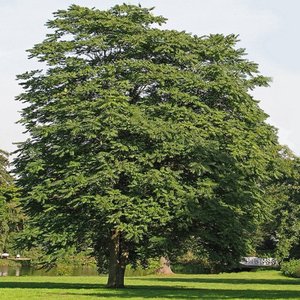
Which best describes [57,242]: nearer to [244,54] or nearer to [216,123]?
[216,123]

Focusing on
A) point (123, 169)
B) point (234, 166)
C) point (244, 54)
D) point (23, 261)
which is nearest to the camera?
point (123, 169)

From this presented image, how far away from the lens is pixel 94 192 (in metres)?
27.4

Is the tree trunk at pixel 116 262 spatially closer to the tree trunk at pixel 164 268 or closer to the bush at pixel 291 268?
the bush at pixel 291 268

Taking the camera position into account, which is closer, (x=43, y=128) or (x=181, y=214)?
(x=181, y=214)

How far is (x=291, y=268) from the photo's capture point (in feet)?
173

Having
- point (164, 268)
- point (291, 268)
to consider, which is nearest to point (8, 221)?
point (164, 268)

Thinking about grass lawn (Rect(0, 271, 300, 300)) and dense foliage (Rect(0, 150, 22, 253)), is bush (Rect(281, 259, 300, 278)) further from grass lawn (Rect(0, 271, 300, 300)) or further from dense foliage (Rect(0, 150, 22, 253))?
dense foliage (Rect(0, 150, 22, 253))

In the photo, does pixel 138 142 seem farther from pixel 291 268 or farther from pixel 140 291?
pixel 291 268

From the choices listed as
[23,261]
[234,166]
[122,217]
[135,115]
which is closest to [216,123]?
[234,166]

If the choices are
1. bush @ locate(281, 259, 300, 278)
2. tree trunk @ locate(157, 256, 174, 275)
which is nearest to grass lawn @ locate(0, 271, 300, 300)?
bush @ locate(281, 259, 300, 278)

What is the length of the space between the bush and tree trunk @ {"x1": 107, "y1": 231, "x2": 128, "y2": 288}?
24.8 metres

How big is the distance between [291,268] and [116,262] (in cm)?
2661

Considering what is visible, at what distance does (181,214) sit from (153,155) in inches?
111

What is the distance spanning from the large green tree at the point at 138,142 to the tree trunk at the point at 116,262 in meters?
0.06
